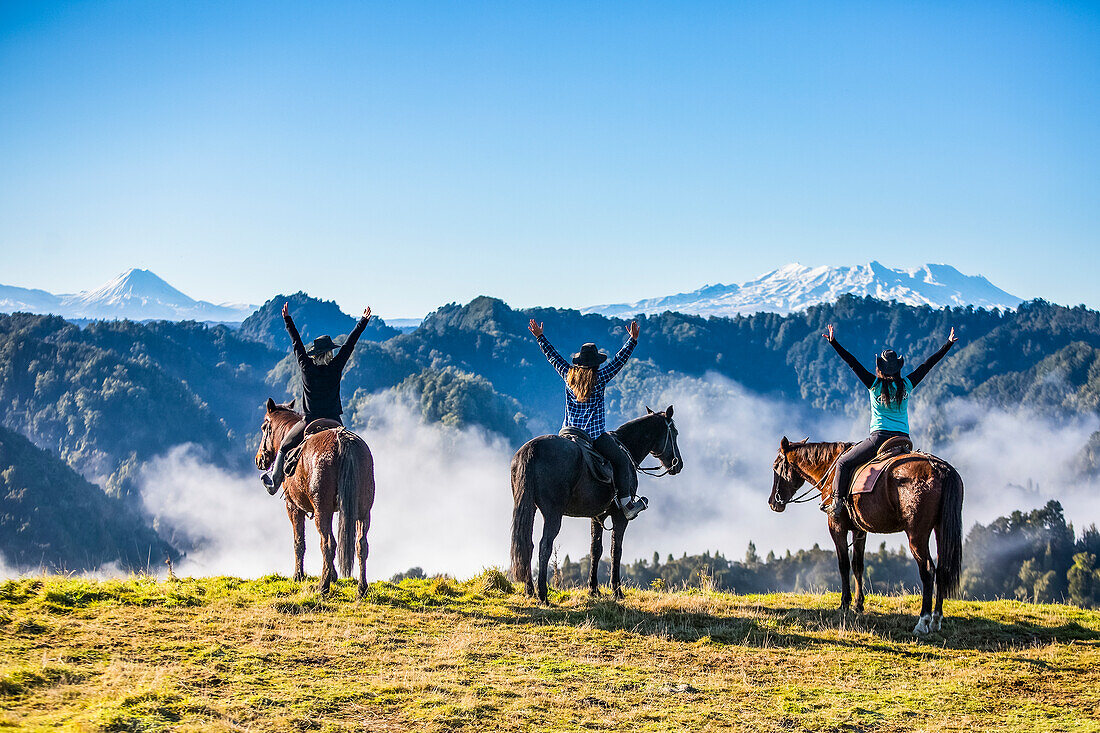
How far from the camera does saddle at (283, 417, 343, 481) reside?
13.2 m

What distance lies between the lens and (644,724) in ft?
26.1

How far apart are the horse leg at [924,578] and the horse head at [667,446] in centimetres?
405

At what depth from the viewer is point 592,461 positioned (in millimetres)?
13055

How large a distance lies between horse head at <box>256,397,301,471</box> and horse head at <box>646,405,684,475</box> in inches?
232

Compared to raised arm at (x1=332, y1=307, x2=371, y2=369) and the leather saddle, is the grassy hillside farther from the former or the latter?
raised arm at (x1=332, y1=307, x2=371, y2=369)

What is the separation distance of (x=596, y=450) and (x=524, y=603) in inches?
97.0

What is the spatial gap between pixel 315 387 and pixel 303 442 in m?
1.11

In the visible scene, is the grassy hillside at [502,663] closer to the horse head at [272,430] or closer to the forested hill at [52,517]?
the horse head at [272,430]

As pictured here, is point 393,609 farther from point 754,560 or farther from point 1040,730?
point 754,560

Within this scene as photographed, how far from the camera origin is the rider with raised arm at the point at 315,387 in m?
13.8

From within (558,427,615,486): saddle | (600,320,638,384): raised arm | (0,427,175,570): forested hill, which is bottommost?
(0,427,175,570): forested hill

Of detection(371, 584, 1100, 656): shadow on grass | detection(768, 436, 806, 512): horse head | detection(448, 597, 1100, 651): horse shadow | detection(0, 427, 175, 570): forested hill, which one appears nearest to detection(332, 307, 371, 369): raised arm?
detection(371, 584, 1100, 656): shadow on grass

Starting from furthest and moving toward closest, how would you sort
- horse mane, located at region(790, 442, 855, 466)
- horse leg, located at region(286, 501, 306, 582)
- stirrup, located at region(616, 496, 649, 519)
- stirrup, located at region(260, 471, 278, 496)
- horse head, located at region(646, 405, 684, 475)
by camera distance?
1. horse head, located at region(646, 405, 684, 475)
2. stirrup, located at region(260, 471, 278, 496)
3. horse mane, located at region(790, 442, 855, 466)
4. horse leg, located at region(286, 501, 306, 582)
5. stirrup, located at region(616, 496, 649, 519)

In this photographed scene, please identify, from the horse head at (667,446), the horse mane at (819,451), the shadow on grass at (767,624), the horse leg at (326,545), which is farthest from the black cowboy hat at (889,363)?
the horse leg at (326,545)
